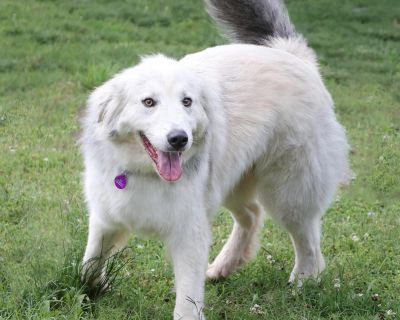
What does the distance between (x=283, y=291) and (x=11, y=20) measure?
280 inches

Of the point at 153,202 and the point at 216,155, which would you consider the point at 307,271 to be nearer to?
the point at 216,155

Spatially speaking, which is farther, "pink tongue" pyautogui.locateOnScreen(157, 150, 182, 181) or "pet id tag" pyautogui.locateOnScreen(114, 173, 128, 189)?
"pet id tag" pyautogui.locateOnScreen(114, 173, 128, 189)

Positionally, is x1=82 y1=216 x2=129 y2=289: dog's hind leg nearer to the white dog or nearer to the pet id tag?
the white dog

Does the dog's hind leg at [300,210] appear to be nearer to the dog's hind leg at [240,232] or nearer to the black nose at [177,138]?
the dog's hind leg at [240,232]

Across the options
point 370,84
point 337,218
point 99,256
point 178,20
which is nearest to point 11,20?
point 178,20

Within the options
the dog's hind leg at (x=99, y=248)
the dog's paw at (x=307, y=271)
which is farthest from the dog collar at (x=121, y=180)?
the dog's paw at (x=307, y=271)

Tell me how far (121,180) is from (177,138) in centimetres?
54

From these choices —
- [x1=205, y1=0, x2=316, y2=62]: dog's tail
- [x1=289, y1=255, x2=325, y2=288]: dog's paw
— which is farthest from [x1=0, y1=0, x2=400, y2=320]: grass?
[x1=205, y1=0, x2=316, y2=62]: dog's tail

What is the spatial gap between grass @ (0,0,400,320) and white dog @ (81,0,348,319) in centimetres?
30

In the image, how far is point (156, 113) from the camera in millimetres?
3672

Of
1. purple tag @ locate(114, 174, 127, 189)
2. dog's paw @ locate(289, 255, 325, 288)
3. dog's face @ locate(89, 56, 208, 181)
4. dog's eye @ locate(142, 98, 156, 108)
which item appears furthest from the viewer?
dog's paw @ locate(289, 255, 325, 288)

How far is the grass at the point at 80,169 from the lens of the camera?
4.32m

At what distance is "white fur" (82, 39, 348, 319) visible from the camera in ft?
12.6

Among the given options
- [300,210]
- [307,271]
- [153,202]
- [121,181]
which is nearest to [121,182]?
[121,181]
